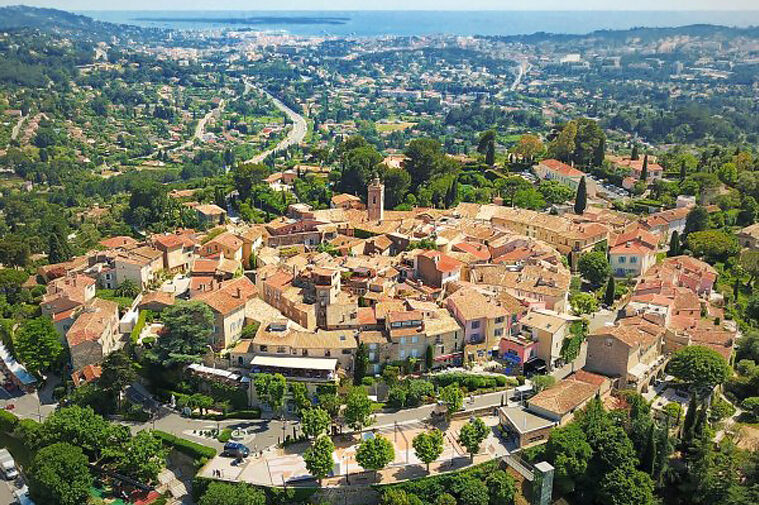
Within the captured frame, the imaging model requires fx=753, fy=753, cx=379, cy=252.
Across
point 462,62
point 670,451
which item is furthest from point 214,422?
point 462,62

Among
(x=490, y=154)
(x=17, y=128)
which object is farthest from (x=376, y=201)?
(x=17, y=128)

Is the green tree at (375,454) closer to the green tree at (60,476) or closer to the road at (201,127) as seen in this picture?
the green tree at (60,476)

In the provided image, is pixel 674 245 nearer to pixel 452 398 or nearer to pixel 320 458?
pixel 452 398

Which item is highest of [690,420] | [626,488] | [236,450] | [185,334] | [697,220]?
[697,220]

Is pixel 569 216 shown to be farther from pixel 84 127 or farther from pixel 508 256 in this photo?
pixel 84 127

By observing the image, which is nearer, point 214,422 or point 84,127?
point 214,422

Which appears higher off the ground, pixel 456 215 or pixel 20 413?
pixel 456 215
